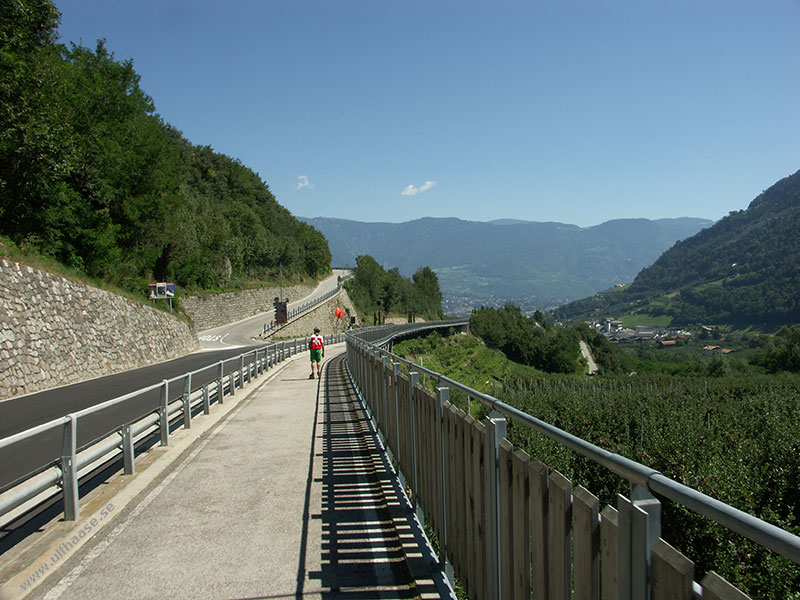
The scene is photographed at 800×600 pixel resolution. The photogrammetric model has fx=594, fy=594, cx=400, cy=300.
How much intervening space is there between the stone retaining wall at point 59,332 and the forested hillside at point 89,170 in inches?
120

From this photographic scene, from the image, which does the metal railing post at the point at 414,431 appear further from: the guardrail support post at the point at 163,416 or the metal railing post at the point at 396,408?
the guardrail support post at the point at 163,416

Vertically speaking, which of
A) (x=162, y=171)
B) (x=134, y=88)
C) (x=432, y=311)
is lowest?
(x=432, y=311)

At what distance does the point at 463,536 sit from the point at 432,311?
171 m

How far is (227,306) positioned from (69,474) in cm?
6278

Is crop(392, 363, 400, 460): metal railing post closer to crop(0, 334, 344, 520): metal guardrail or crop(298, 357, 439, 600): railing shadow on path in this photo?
crop(298, 357, 439, 600): railing shadow on path

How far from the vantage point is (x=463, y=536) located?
4.05 m

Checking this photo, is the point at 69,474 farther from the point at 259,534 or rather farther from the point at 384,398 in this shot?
the point at 384,398

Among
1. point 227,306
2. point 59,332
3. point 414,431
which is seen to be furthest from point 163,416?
point 227,306

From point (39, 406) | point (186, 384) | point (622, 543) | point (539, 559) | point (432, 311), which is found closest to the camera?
point (622, 543)

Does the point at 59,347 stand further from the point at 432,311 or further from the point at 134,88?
the point at 432,311

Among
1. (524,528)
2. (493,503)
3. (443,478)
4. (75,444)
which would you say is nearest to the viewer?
(524,528)

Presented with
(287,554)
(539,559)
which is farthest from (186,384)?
(539,559)

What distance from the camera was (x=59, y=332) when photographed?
21594 mm

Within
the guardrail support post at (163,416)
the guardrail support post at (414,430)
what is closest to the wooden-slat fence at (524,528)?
the guardrail support post at (414,430)
